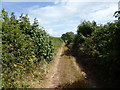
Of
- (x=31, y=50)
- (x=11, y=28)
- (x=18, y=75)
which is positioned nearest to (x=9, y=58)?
(x=18, y=75)

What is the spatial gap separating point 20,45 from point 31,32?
5.85 ft

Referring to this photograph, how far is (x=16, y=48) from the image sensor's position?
6.17 metres

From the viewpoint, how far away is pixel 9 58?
5.29m

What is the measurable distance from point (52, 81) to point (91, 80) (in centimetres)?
249

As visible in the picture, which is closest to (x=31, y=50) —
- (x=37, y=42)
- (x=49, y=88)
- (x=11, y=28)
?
(x=37, y=42)

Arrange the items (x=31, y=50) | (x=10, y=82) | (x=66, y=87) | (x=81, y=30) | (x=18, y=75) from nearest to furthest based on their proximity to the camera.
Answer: (x=10, y=82) → (x=18, y=75) → (x=66, y=87) → (x=31, y=50) → (x=81, y=30)

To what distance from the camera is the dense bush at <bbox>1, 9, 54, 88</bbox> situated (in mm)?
5066

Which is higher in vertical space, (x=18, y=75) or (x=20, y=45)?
(x=20, y=45)

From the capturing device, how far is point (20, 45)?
6.38 metres

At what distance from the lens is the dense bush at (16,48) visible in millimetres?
5066

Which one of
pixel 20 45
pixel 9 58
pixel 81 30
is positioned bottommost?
pixel 9 58

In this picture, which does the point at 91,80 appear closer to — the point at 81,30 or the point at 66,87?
the point at 66,87

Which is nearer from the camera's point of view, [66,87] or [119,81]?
[119,81]

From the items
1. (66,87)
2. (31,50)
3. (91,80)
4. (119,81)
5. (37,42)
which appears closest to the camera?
(119,81)
